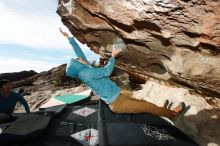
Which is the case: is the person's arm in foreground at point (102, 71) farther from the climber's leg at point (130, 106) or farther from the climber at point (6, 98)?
the climber at point (6, 98)

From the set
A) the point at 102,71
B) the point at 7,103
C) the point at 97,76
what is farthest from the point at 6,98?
the point at 102,71

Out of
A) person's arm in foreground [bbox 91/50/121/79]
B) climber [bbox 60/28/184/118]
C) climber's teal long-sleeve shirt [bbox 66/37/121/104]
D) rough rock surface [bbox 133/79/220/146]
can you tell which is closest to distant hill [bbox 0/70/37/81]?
rough rock surface [bbox 133/79/220/146]

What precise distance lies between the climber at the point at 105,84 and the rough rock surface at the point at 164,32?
1148 millimetres

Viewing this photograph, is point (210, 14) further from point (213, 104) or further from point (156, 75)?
point (156, 75)

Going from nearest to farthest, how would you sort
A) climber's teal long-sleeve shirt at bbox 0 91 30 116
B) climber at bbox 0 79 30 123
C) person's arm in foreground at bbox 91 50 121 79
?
1. person's arm in foreground at bbox 91 50 121 79
2. climber at bbox 0 79 30 123
3. climber's teal long-sleeve shirt at bbox 0 91 30 116

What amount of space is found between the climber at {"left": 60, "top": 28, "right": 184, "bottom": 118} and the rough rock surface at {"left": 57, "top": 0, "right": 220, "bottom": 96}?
1.15 m

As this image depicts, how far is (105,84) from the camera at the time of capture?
6.86 metres

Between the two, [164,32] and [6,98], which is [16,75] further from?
[164,32]

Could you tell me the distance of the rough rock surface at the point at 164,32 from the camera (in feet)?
18.1

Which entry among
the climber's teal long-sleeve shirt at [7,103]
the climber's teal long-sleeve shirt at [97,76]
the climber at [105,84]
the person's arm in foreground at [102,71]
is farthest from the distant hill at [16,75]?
the person's arm in foreground at [102,71]

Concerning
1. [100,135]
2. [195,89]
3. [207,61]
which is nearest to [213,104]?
[195,89]

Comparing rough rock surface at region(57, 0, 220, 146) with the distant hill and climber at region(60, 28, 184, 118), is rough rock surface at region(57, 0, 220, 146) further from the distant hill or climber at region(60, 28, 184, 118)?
the distant hill

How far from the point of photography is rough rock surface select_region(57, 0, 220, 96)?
5531 mm

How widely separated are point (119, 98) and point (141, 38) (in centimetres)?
194
